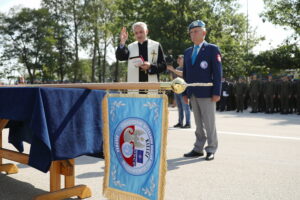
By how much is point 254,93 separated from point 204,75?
9902 millimetres

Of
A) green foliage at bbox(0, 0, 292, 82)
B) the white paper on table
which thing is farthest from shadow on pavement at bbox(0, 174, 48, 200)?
green foliage at bbox(0, 0, 292, 82)

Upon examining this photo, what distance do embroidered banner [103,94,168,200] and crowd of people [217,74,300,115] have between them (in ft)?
38.4

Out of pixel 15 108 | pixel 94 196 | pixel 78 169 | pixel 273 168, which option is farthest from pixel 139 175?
pixel 273 168

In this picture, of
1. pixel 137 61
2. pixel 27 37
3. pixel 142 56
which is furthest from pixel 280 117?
pixel 27 37

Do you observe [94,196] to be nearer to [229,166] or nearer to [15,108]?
[15,108]

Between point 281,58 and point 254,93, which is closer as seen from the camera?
point 254,93

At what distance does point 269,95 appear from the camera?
1352 cm

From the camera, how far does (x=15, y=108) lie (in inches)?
113

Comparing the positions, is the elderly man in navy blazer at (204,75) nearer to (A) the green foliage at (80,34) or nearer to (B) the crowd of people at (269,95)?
(B) the crowd of people at (269,95)

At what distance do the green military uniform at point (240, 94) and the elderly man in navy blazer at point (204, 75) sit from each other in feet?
32.5

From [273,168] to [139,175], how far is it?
243 cm

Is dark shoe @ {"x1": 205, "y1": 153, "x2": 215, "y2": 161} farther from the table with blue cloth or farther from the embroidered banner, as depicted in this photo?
the embroidered banner

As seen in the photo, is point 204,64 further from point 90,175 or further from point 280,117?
point 280,117

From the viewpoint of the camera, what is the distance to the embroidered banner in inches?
95.5
